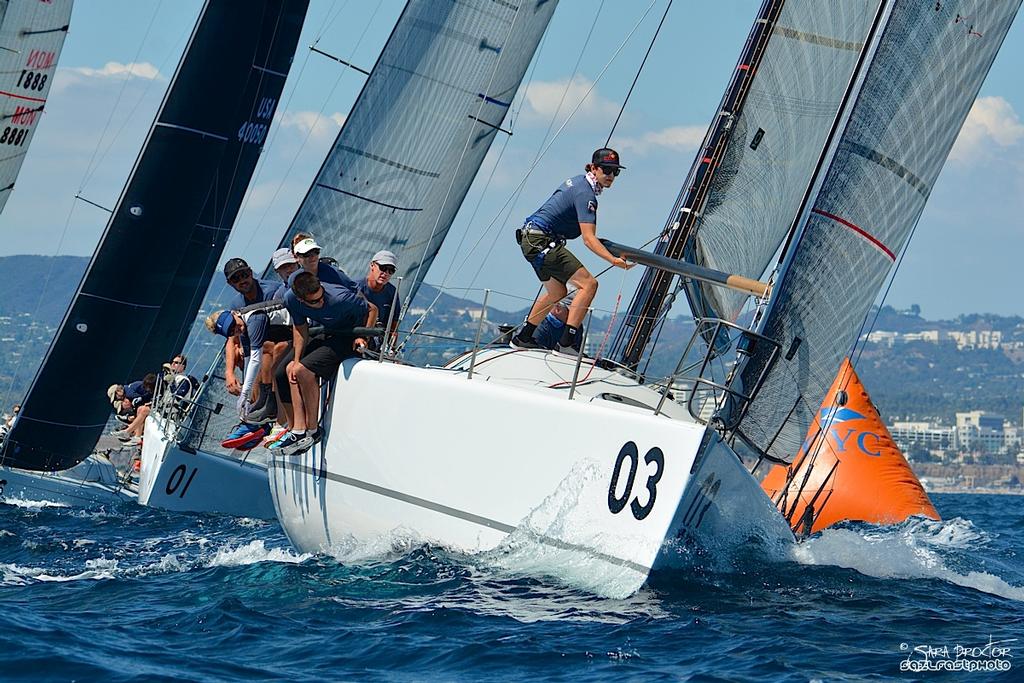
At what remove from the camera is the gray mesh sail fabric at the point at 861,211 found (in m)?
8.45

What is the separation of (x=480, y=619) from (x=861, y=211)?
3606mm

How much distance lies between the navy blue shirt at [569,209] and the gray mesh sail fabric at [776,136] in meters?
1.93

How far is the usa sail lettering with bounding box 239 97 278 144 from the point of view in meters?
15.5

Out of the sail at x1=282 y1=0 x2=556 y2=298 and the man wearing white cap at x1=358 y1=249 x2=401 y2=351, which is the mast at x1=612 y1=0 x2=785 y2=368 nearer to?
the man wearing white cap at x1=358 y1=249 x2=401 y2=351

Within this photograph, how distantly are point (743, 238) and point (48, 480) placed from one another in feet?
25.0

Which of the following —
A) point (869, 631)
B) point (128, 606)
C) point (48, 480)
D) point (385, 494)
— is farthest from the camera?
point (48, 480)

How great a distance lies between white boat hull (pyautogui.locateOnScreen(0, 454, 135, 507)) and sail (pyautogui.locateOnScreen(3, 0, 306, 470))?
1.37 ft

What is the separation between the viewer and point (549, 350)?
8.52 m

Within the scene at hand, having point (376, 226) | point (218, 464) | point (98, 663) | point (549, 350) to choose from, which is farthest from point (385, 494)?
point (376, 226)

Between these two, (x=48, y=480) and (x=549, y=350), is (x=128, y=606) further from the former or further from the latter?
(x=48, y=480)

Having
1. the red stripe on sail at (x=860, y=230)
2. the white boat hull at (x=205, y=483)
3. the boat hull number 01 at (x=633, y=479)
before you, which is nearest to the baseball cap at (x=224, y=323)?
the boat hull number 01 at (x=633, y=479)

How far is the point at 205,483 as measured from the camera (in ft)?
42.1

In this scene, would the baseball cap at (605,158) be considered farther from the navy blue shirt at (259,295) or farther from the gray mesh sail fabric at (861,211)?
the navy blue shirt at (259,295)

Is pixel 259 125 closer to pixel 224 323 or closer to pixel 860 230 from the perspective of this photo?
pixel 224 323
